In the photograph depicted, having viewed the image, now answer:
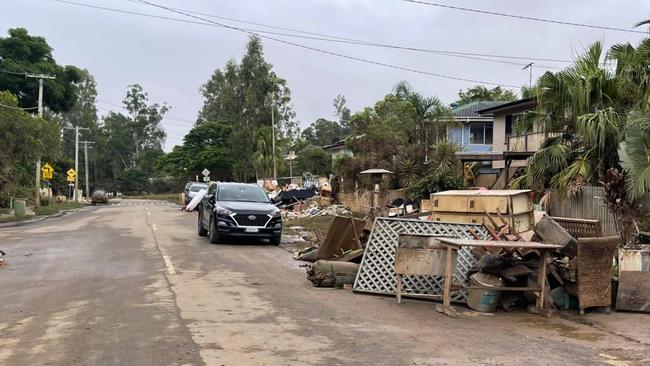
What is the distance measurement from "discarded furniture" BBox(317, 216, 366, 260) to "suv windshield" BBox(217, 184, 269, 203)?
551 cm

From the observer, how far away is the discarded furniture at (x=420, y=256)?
8375 mm

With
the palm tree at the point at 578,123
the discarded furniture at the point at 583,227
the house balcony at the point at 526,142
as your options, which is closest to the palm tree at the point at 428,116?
the house balcony at the point at 526,142

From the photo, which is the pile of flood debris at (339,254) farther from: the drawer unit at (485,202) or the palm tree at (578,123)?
the palm tree at (578,123)

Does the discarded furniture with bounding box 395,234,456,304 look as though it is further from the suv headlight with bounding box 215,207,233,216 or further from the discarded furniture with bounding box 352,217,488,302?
the suv headlight with bounding box 215,207,233,216

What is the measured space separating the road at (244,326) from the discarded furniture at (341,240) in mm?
904

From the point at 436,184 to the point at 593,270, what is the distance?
14.4 meters

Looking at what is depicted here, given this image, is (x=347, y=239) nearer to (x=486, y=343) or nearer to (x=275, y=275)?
(x=275, y=275)

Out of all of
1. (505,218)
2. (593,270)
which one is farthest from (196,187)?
(593,270)

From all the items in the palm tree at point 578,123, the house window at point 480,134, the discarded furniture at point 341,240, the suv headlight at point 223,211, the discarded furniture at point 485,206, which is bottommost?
the discarded furniture at point 341,240

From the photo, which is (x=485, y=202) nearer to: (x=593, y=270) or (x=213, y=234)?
(x=593, y=270)

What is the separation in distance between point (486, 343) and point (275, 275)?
542cm

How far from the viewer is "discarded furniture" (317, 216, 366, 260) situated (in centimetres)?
1187

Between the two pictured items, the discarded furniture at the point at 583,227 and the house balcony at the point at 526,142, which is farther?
the house balcony at the point at 526,142

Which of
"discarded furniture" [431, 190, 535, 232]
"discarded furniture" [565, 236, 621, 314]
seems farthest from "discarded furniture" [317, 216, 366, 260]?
"discarded furniture" [565, 236, 621, 314]
